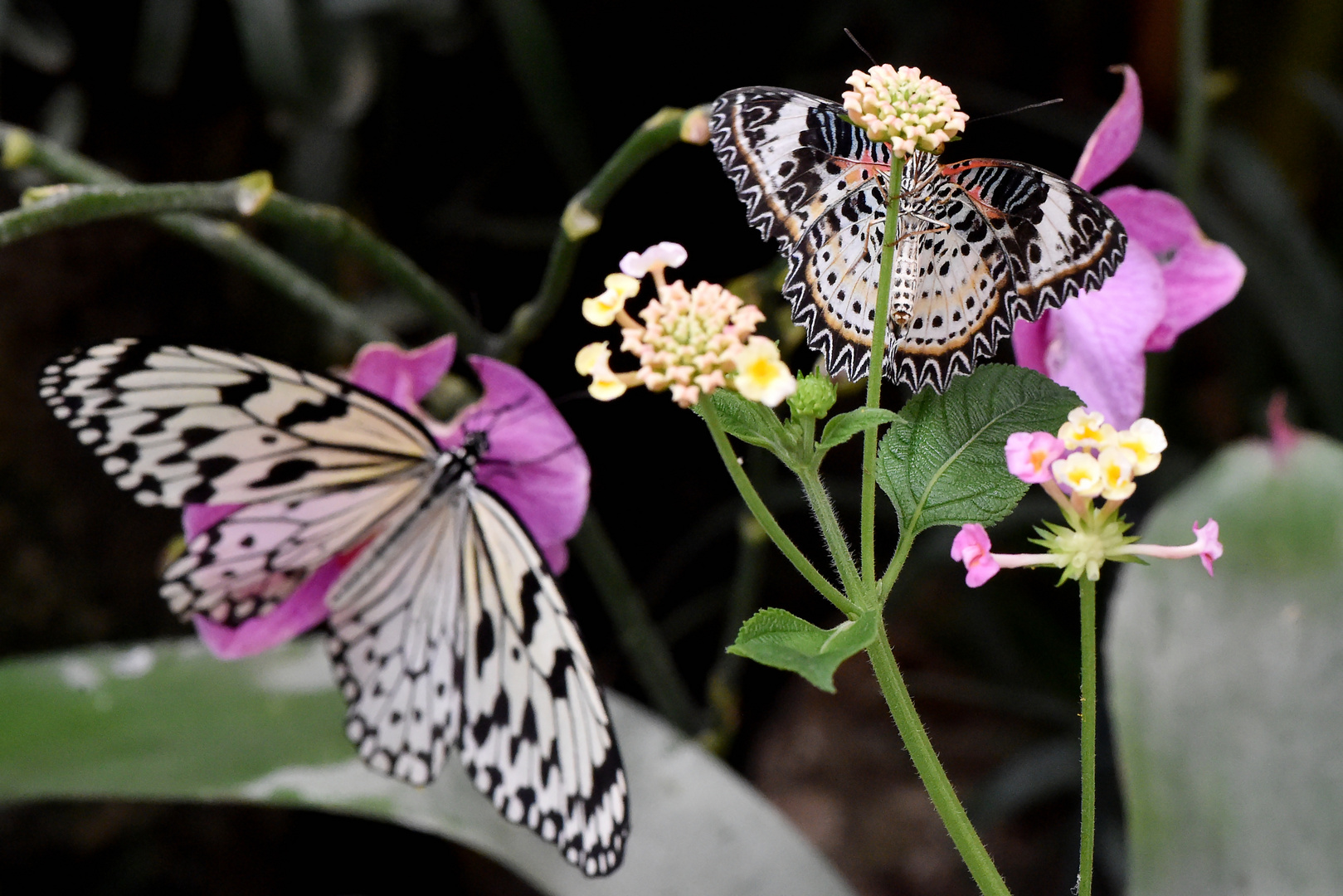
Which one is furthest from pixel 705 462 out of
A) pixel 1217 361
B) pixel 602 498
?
pixel 1217 361

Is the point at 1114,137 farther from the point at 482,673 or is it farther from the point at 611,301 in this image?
the point at 482,673

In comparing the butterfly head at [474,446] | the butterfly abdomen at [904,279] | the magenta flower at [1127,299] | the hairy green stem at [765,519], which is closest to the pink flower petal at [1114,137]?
the magenta flower at [1127,299]

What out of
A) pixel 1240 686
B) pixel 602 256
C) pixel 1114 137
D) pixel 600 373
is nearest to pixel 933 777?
pixel 600 373

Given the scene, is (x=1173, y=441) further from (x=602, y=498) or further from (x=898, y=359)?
(x=898, y=359)

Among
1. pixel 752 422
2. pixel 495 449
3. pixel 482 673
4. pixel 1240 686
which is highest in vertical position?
pixel 752 422

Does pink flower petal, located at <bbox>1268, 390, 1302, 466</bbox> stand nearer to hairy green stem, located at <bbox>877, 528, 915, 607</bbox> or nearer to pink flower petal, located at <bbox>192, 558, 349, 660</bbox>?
hairy green stem, located at <bbox>877, 528, 915, 607</bbox>

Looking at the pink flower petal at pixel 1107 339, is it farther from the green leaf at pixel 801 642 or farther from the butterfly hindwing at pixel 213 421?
the butterfly hindwing at pixel 213 421
